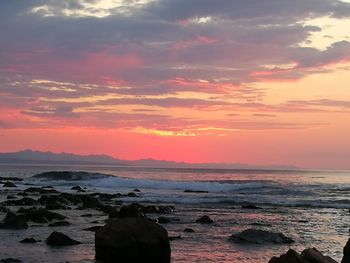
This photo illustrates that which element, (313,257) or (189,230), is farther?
(189,230)

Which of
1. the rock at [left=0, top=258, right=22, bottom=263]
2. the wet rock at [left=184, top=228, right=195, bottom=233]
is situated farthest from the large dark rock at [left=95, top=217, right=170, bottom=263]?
the wet rock at [left=184, top=228, right=195, bottom=233]

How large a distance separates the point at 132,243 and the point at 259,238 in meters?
6.95

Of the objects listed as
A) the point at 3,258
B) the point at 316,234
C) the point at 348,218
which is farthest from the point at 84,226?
the point at 348,218

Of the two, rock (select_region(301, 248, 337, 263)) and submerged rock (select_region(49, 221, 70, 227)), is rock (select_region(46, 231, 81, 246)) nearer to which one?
submerged rock (select_region(49, 221, 70, 227))

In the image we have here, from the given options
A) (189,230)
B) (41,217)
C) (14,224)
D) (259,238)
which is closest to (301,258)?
(259,238)

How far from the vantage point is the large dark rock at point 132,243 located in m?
15.0

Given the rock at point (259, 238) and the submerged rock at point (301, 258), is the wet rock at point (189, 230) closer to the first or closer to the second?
the rock at point (259, 238)

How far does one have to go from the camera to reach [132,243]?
15.1 meters

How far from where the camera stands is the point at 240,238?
20.2 metres

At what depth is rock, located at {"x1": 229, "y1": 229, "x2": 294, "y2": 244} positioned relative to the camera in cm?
1981

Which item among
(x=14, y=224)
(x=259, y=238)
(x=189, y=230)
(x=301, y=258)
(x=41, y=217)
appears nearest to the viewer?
(x=301, y=258)

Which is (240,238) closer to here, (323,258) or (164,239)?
(164,239)

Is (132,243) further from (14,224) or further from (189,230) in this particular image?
(14,224)

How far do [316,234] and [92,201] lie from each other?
19639 mm
